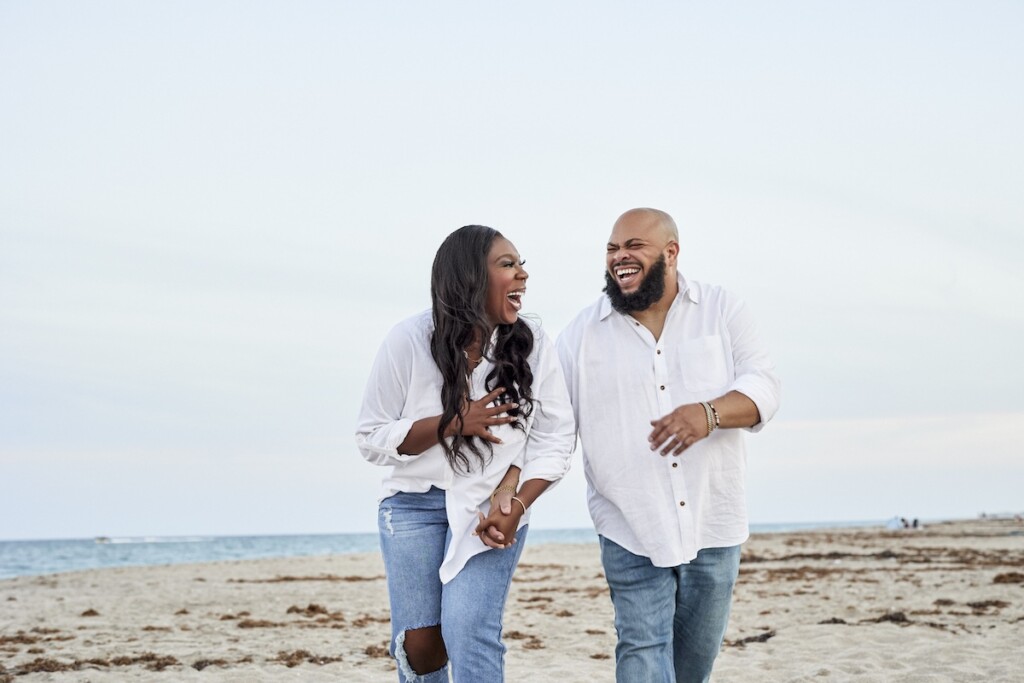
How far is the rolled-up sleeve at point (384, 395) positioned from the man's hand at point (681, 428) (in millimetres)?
1013

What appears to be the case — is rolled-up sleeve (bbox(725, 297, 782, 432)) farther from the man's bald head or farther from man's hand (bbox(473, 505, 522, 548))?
man's hand (bbox(473, 505, 522, 548))

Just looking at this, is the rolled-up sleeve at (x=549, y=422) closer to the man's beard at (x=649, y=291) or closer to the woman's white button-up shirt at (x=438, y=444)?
the woman's white button-up shirt at (x=438, y=444)

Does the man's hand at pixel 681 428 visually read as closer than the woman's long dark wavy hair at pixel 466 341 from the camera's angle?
No

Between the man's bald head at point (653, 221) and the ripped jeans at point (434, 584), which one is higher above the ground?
the man's bald head at point (653, 221)

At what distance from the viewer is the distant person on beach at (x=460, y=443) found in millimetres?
3678

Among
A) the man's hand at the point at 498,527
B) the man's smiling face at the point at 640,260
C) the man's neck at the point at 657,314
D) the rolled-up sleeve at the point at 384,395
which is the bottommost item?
the man's hand at the point at 498,527

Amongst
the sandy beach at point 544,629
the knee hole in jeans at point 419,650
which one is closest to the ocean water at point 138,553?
the sandy beach at point 544,629

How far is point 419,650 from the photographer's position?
374cm

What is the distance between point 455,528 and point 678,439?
973 millimetres

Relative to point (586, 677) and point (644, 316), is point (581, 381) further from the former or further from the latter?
point (586, 677)

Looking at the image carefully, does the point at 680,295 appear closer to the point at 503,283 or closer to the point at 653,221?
the point at 653,221

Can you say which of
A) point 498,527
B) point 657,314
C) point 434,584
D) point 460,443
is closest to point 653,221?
point 657,314

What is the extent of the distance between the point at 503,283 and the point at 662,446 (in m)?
1.06

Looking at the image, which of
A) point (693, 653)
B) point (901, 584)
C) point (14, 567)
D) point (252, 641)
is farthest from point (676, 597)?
point (14, 567)
